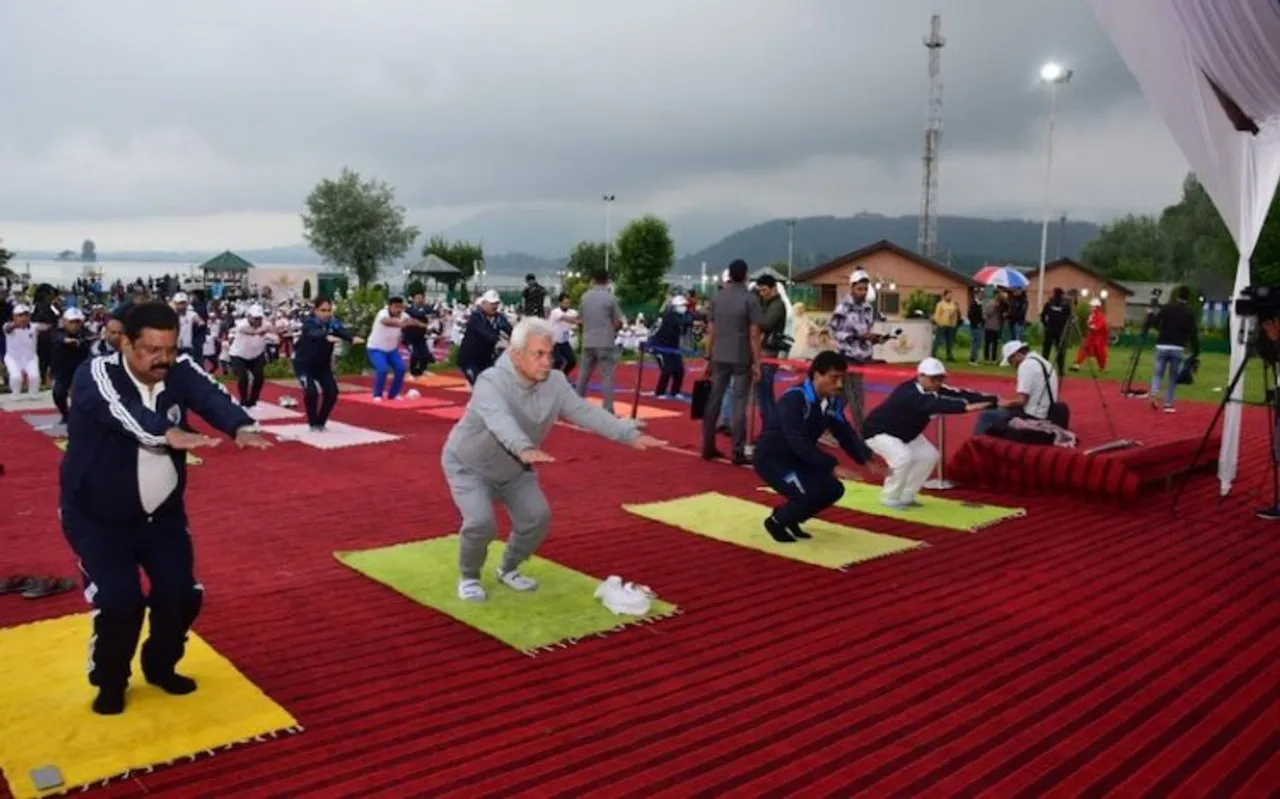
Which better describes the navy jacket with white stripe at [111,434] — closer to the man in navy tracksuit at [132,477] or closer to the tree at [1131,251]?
the man in navy tracksuit at [132,477]

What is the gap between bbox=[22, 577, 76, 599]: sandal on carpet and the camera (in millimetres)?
5184

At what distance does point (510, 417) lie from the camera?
15.7 ft

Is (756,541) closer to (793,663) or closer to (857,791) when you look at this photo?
(793,663)

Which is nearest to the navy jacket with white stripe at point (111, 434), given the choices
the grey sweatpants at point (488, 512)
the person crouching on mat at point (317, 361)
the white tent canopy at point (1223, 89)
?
the grey sweatpants at point (488, 512)

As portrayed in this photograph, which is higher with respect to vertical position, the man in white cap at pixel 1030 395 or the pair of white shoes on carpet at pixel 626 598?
the man in white cap at pixel 1030 395

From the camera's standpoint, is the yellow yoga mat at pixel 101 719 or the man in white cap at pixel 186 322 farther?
the man in white cap at pixel 186 322

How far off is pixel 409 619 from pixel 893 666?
2.42 meters

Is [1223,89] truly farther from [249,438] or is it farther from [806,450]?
[249,438]

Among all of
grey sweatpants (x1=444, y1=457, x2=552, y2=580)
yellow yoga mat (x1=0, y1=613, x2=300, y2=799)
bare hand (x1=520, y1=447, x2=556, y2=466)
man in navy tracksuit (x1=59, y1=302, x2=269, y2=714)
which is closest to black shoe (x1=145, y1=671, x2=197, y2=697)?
yellow yoga mat (x1=0, y1=613, x2=300, y2=799)

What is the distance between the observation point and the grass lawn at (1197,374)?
56.8 ft

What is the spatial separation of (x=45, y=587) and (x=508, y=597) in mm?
2488

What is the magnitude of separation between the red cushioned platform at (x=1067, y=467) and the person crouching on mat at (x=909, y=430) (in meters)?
1.00

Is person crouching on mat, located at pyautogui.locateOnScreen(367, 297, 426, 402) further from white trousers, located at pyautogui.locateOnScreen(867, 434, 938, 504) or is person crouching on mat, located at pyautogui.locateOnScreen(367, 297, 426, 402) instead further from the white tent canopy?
the white tent canopy

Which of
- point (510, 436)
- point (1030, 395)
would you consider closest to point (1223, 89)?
point (1030, 395)
